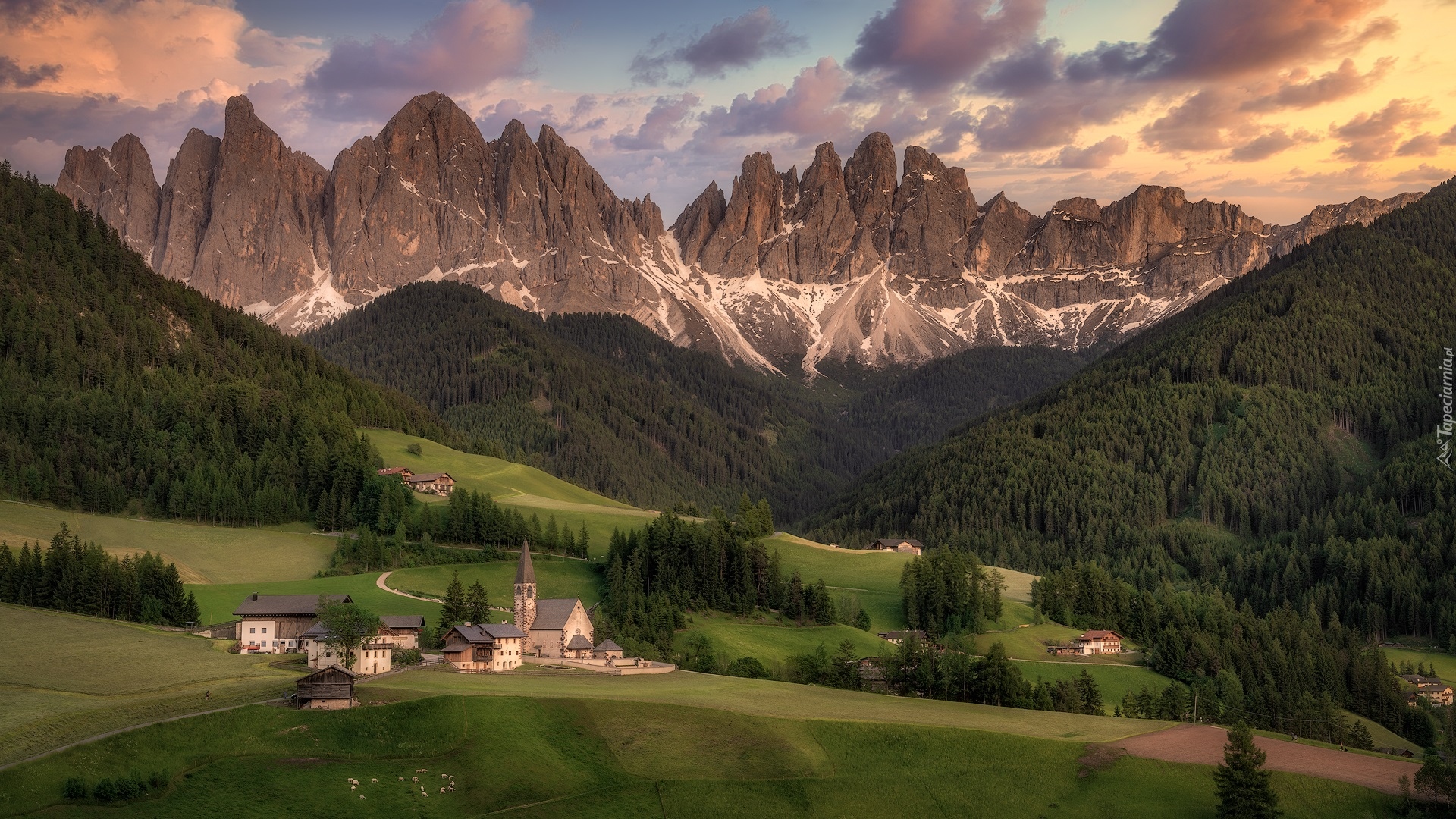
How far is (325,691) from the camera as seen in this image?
80.9 m

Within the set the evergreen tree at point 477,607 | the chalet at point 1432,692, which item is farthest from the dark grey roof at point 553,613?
the chalet at point 1432,692

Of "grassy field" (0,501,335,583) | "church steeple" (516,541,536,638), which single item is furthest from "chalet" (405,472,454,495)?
"church steeple" (516,541,536,638)

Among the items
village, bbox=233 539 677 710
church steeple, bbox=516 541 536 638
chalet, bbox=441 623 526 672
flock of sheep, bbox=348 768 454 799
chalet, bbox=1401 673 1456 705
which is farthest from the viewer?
chalet, bbox=1401 673 1456 705

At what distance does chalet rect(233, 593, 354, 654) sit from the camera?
4382 inches

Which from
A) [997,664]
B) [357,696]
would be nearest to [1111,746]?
[997,664]

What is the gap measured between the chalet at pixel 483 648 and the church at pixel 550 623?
422cm

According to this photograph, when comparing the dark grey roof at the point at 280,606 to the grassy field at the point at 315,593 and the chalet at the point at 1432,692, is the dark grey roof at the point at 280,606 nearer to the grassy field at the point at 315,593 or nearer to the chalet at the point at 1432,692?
the grassy field at the point at 315,593

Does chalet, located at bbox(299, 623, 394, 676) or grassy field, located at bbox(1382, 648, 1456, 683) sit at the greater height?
chalet, located at bbox(299, 623, 394, 676)

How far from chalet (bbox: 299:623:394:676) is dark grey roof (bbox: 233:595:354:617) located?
10145mm

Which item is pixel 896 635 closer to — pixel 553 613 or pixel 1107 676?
pixel 1107 676

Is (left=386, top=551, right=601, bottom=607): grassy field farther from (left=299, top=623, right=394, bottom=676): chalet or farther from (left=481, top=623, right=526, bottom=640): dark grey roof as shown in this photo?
(left=299, top=623, right=394, bottom=676): chalet

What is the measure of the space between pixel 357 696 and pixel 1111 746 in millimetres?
48084

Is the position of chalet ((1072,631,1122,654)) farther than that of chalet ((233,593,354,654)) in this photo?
Yes

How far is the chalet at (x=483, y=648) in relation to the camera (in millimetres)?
103125
